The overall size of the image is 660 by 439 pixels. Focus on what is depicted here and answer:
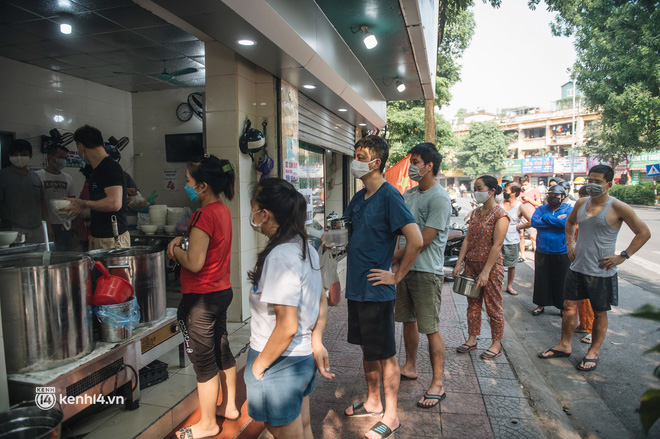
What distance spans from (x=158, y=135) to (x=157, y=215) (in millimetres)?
2240

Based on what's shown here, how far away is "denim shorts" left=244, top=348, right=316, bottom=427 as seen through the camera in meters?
1.96

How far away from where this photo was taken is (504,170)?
4994cm

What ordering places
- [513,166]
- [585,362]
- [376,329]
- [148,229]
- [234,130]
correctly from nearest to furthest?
1. [376,329]
2. [585,362]
3. [234,130]
4. [148,229]
5. [513,166]

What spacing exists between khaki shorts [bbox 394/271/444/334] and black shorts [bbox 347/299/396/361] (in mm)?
560

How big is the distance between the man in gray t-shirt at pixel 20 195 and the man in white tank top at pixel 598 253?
6138mm

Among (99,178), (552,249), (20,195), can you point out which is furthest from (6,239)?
(552,249)

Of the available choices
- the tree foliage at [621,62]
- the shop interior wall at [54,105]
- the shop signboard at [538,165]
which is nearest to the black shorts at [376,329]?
the shop interior wall at [54,105]

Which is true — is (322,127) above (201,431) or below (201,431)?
above

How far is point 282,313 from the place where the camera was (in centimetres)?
189

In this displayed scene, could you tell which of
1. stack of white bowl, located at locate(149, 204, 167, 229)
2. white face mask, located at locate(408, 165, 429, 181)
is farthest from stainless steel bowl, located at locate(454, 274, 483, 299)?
stack of white bowl, located at locate(149, 204, 167, 229)

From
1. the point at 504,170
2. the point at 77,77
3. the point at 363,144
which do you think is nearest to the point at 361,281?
the point at 363,144

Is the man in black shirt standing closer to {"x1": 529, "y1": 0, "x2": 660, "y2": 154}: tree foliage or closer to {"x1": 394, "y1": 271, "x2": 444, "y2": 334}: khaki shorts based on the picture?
{"x1": 394, "y1": 271, "x2": 444, "y2": 334}: khaki shorts

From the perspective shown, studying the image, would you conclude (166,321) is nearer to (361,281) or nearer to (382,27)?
(361,281)

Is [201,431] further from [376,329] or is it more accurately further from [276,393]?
[376,329]
